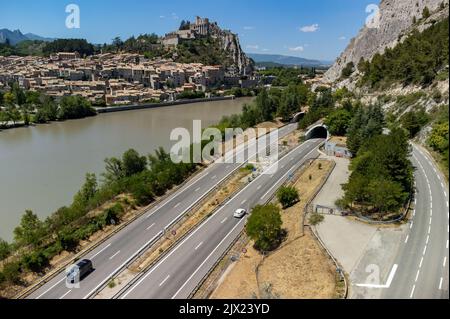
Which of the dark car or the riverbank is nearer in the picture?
the dark car

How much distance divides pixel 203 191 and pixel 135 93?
38.9m

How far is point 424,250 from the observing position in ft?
29.3

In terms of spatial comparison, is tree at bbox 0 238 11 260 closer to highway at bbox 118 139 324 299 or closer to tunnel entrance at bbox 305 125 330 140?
highway at bbox 118 139 324 299

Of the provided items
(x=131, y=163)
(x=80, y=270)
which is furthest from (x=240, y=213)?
(x=131, y=163)

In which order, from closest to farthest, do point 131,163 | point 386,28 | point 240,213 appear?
point 240,213, point 131,163, point 386,28

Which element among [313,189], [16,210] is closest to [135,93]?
[16,210]

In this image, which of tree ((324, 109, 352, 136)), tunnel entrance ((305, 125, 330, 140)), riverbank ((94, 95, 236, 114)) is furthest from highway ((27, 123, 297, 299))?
riverbank ((94, 95, 236, 114))

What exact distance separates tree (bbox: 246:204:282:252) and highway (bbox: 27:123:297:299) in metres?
3.66

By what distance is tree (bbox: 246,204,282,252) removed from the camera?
1099 cm

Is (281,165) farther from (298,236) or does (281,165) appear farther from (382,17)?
(382,17)

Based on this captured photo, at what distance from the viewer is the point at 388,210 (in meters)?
11.6

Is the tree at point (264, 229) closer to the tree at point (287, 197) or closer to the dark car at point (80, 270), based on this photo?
the tree at point (287, 197)

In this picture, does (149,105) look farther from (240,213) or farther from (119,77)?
(240,213)

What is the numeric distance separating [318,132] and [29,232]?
68.0ft
